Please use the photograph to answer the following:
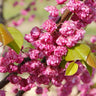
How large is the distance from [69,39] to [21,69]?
0.30 metres

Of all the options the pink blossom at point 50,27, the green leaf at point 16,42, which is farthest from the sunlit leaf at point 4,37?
the pink blossom at point 50,27

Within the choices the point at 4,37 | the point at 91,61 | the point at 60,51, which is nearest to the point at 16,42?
the point at 4,37

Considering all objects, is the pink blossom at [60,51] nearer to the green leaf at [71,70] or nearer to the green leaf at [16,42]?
the green leaf at [71,70]

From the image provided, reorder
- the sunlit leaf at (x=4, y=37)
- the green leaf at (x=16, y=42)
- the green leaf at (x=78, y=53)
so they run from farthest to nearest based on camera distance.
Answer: the green leaf at (x=78, y=53)
the green leaf at (x=16, y=42)
the sunlit leaf at (x=4, y=37)

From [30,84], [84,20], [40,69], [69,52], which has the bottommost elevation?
[30,84]

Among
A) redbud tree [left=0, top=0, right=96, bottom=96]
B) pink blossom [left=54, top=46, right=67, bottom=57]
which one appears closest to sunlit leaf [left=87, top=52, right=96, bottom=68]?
redbud tree [left=0, top=0, right=96, bottom=96]

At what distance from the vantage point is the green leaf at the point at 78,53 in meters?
0.96

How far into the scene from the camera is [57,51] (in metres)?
1.00

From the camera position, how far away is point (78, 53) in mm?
995

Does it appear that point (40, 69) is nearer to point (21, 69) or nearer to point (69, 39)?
point (21, 69)

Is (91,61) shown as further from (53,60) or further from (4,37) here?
(4,37)

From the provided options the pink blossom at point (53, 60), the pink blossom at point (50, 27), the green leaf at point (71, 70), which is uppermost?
the pink blossom at point (50, 27)

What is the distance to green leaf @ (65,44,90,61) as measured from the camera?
0.96 m

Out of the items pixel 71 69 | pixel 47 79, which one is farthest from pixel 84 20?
pixel 47 79
